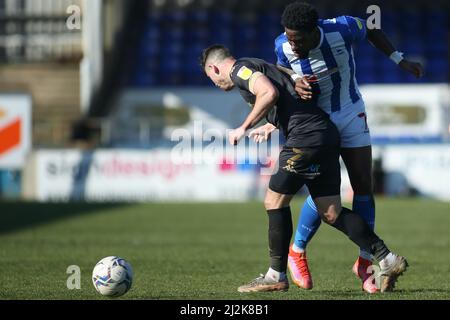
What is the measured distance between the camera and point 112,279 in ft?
24.4

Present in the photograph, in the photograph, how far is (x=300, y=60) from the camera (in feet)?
25.2

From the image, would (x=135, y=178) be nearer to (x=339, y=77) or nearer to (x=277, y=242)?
(x=277, y=242)

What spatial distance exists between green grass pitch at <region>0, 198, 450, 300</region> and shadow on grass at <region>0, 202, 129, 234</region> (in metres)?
0.02

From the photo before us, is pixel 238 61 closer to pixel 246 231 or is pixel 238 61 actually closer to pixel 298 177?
pixel 298 177

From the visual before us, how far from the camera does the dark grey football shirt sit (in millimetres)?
7574

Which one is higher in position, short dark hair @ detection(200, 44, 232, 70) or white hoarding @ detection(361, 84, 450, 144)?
short dark hair @ detection(200, 44, 232, 70)

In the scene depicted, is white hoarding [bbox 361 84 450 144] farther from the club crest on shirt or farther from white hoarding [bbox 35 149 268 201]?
the club crest on shirt

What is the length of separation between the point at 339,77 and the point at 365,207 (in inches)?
41.2

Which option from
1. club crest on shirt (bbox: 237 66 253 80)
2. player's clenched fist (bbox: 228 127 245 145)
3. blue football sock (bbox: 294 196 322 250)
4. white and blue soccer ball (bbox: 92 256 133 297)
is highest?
club crest on shirt (bbox: 237 66 253 80)

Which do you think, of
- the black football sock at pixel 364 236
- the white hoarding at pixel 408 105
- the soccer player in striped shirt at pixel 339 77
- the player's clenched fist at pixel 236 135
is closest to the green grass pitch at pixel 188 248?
the black football sock at pixel 364 236

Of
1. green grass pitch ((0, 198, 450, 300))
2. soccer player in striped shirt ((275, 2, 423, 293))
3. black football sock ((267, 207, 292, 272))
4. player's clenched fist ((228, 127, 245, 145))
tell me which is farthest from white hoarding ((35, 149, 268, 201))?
player's clenched fist ((228, 127, 245, 145))

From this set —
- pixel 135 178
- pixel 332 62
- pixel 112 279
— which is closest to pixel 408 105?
pixel 135 178

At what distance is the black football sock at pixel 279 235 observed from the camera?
26.0 feet
